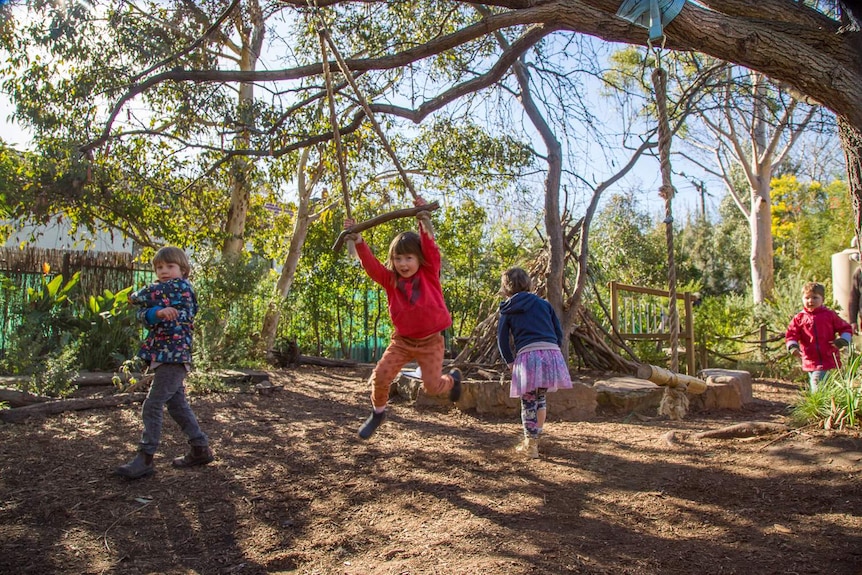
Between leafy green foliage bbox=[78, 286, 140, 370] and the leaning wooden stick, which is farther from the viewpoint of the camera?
leafy green foliage bbox=[78, 286, 140, 370]

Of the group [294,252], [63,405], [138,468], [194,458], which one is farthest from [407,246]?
[294,252]

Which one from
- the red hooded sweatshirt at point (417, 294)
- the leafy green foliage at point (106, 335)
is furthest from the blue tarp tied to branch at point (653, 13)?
the leafy green foliage at point (106, 335)

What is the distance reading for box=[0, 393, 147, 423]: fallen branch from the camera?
18.7 ft

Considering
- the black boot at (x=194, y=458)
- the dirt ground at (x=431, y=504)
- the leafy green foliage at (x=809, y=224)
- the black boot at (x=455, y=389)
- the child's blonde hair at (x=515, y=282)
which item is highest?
the leafy green foliage at (x=809, y=224)

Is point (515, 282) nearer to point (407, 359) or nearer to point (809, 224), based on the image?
point (407, 359)

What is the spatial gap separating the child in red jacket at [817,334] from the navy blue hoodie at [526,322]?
3.22 metres

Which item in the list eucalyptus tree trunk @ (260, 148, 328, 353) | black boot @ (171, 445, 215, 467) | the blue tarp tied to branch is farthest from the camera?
eucalyptus tree trunk @ (260, 148, 328, 353)

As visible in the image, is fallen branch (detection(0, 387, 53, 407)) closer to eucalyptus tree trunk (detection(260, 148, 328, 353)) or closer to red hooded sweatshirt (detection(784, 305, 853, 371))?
eucalyptus tree trunk (detection(260, 148, 328, 353))

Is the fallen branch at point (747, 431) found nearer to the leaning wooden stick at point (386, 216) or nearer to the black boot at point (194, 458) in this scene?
the leaning wooden stick at point (386, 216)

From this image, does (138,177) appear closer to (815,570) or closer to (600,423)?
(600,423)

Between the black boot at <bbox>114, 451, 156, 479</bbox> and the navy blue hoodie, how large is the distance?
2505 mm

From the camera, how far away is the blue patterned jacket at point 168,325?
4086mm

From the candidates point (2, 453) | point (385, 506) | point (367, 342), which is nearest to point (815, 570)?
point (385, 506)

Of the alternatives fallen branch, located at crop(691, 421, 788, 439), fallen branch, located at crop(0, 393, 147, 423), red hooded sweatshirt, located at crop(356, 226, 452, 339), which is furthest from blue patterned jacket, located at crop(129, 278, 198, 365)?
fallen branch, located at crop(691, 421, 788, 439)
